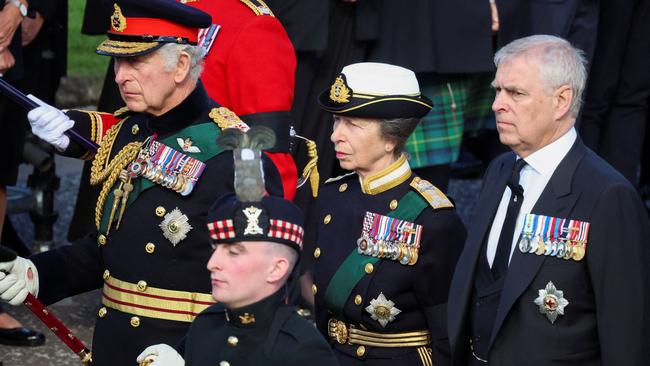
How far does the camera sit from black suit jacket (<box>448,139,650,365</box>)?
4.54 metres

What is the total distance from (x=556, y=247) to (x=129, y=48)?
148cm

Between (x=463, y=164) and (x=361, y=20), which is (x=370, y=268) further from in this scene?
(x=463, y=164)

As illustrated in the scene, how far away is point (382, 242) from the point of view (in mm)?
5133

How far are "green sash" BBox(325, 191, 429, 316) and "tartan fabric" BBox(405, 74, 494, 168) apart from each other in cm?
206

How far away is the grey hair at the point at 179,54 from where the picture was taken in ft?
15.4

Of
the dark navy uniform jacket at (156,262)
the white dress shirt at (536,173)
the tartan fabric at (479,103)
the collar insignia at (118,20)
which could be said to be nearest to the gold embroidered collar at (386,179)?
the white dress shirt at (536,173)

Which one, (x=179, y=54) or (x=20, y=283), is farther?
(x=179, y=54)

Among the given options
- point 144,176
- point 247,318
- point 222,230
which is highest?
point 222,230

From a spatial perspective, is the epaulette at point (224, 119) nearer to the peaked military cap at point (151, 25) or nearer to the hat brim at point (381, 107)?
the peaked military cap at point (151, 25)

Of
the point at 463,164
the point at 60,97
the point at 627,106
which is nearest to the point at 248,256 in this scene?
the point at 627,106

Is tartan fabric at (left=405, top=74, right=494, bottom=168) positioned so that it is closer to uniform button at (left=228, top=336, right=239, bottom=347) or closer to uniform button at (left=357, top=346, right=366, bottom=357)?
uniform button at (left=357, top=346, right=366, bottom=357)

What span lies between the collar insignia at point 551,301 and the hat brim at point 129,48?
1.44 m

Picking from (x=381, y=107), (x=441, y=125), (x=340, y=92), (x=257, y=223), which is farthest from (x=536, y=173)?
(x=441, y=125)

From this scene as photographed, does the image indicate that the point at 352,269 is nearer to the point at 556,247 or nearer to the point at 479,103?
the point at 556,247
